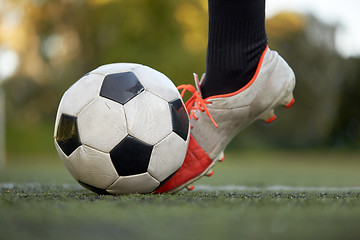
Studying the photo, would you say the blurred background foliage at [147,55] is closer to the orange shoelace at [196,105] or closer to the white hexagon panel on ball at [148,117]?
the orange shoelace at [196,105]

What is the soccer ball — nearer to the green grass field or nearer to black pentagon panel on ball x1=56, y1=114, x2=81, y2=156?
black pentagon panel on ball x1=56, y1=114, x2=81, y2=156

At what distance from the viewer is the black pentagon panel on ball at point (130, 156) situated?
4.50ft

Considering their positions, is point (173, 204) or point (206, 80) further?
point (206, 80)

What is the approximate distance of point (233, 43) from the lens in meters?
1.64

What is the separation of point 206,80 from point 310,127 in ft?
37.7

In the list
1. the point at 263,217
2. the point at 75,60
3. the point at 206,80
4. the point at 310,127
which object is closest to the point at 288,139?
the point at 310,127

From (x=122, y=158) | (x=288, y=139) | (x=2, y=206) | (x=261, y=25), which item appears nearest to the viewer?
(x=2, y=206)

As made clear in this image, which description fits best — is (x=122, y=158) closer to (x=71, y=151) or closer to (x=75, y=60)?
(x=71, y=151)

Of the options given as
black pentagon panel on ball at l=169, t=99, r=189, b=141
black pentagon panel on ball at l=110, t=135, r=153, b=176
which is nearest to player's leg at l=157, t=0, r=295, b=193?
black pentagon panel on ball at l=169, t=99, r=189, b=141

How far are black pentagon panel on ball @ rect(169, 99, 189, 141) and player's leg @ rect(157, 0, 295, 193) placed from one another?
126 millimetres

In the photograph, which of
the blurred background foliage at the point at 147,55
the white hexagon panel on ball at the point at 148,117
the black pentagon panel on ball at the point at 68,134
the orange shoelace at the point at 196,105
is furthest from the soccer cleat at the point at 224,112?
the blurred background foliage at the point at 147,55

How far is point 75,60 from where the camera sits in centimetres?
1252

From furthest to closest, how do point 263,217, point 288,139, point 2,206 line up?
point 288,139 < point 2,206 < point 263,217

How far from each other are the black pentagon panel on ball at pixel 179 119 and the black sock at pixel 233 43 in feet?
0.72
